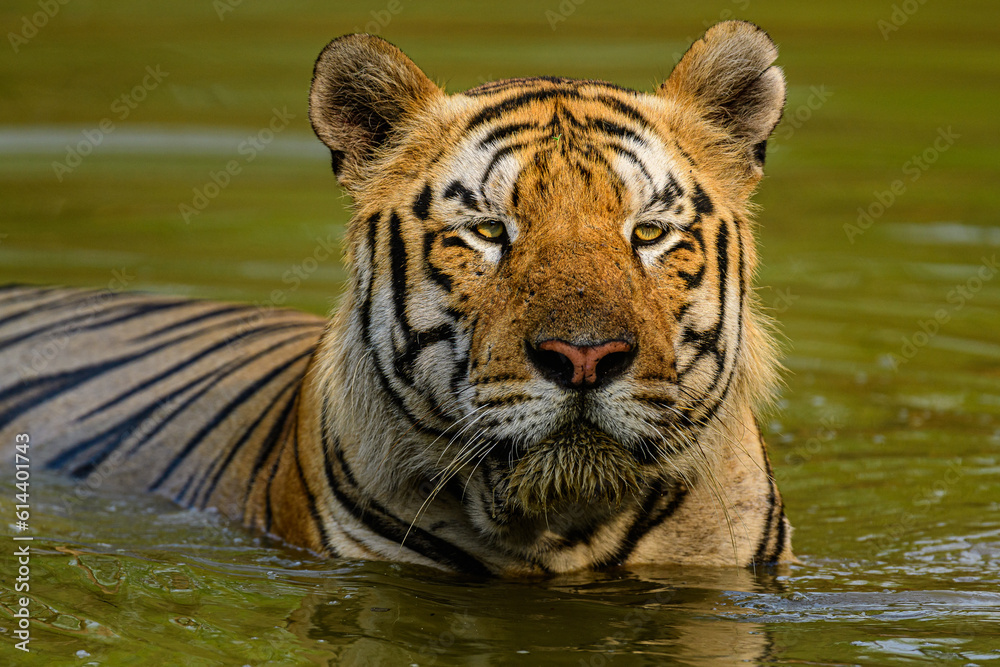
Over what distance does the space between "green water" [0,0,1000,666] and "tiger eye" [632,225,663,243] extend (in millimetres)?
877

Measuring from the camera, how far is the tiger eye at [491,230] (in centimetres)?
314

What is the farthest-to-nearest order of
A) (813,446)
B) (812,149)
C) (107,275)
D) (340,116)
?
(812,149), (107,275), (813,446), (340,116)

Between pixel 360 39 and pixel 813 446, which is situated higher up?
pixel 360 39

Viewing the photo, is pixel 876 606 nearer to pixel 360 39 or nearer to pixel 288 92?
pixel 360 39

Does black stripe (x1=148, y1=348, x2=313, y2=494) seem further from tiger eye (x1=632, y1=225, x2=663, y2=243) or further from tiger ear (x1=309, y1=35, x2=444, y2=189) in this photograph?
tiger eye (x1=632, y1=225, x2=663, y2=243)

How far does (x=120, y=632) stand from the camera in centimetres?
306

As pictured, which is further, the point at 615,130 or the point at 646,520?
the point at 646,520

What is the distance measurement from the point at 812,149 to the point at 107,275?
488cm

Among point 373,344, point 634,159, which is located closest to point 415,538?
point 373,344

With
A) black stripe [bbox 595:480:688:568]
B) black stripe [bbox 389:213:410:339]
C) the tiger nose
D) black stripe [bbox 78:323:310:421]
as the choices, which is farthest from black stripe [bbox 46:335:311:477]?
the tiger nose

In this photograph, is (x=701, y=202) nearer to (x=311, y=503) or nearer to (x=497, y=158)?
(x=497, y=158)

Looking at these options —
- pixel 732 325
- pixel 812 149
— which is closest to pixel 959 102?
pixel 812 149

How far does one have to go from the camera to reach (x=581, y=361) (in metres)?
2.71

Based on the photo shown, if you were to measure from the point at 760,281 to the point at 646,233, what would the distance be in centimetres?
414
